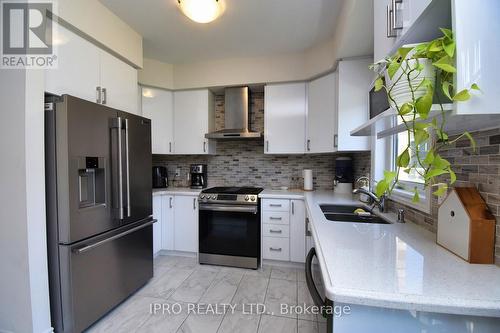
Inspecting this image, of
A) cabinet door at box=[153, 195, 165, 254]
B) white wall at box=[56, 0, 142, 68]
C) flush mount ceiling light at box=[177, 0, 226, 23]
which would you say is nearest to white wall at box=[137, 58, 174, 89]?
white wall at box=[56, 0, 142, 68]

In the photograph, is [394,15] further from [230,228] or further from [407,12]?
[230,228]

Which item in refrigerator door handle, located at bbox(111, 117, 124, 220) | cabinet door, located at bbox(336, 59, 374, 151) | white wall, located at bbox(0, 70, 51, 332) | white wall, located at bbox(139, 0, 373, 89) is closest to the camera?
white wall, located at bbox(0, 70, 51, 332)

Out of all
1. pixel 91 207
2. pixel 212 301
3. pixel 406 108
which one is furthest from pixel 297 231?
pixel 406 108

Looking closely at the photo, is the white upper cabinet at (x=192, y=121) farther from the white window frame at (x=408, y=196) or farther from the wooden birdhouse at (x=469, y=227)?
the wooden birdhouse at (x=469, y=227)

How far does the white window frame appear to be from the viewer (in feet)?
3.76

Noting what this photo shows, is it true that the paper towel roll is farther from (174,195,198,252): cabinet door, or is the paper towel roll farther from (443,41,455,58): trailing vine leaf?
Result: (443,41,455,58): trailing vine leaf

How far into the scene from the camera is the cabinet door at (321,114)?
2.36 m

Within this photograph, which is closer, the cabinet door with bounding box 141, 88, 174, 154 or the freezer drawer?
the freezer drawer

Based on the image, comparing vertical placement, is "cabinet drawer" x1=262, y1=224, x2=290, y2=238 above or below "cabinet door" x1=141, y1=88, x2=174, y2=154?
below

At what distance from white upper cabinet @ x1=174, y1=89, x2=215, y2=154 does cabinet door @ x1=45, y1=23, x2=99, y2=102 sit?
1.20 meters

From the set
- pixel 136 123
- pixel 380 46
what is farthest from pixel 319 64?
pixel 136 123

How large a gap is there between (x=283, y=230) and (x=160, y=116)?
210cm

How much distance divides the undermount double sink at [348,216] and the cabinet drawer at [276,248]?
757 millimetres

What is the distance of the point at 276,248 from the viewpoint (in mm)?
2453
